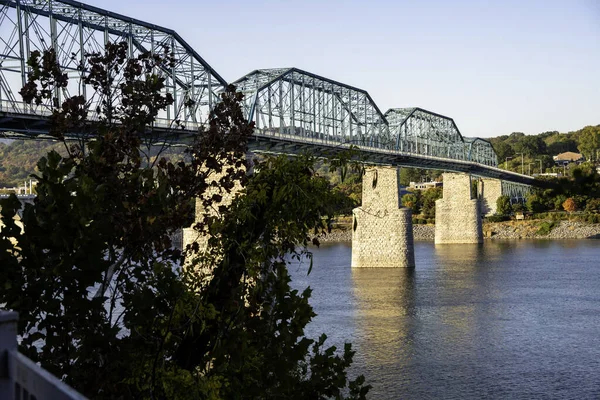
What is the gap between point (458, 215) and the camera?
84375 mm

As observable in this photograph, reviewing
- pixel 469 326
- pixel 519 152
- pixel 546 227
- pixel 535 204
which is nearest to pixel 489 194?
pixel 535 204

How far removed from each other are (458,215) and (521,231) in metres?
13.9

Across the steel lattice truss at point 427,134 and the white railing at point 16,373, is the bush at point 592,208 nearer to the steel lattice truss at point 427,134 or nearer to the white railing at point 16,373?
the steel lattice truss at point 427,134

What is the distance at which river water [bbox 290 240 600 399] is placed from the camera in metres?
20.3

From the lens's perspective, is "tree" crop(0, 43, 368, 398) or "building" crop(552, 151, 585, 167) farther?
"building" crop(552, 151, 585, 167)

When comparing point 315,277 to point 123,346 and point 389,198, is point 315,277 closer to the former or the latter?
point 389,198

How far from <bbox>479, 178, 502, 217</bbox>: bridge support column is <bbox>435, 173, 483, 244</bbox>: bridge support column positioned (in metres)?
20.4

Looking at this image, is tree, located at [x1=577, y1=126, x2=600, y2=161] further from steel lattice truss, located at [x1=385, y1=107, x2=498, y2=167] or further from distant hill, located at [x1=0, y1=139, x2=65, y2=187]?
distant hill, located at [x1=0, y1=139, x2=65, y2=187]

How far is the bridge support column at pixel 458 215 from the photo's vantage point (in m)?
83.4

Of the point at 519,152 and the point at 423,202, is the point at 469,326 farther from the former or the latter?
the point at 519,152

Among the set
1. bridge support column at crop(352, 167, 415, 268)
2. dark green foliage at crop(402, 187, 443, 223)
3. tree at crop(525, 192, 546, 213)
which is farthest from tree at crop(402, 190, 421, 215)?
bridge support column at crop(352, 167, 415, 268)

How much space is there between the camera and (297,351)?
6574mm

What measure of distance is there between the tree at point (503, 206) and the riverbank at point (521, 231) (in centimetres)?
358

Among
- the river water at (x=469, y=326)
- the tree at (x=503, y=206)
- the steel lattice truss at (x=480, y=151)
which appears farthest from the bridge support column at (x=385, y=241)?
the steel lattice truss at (x=480, y=151)
